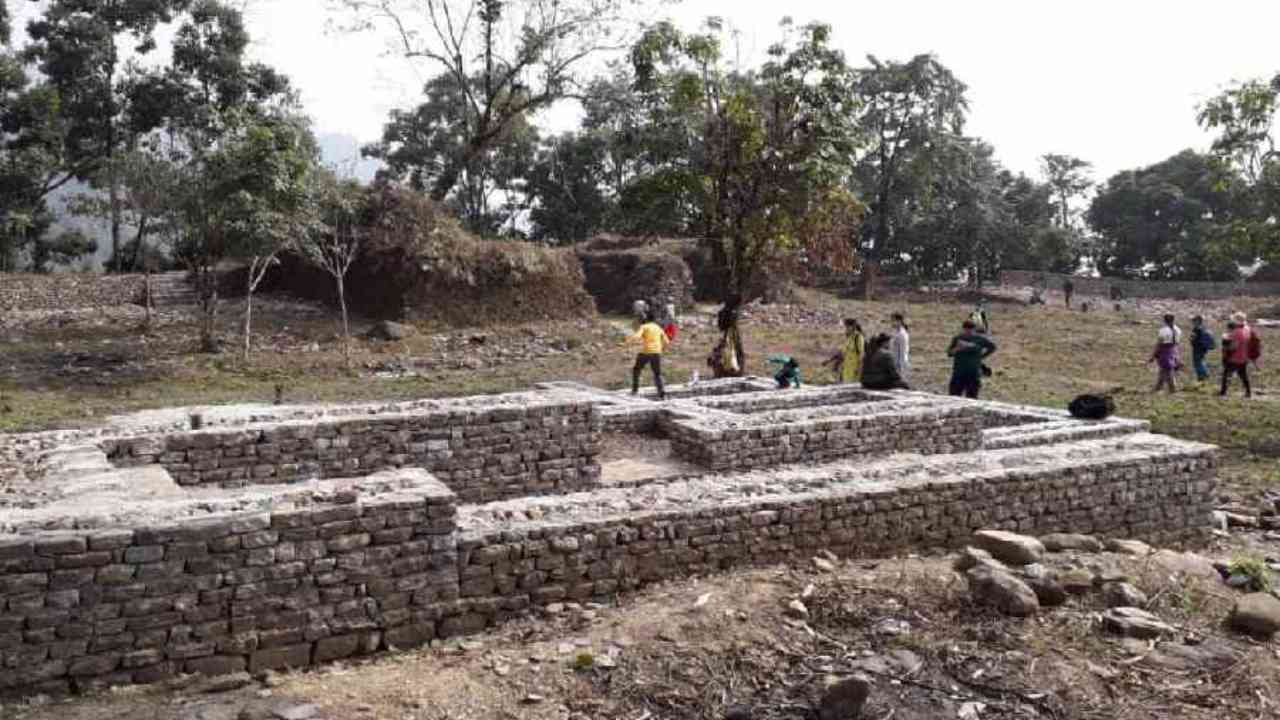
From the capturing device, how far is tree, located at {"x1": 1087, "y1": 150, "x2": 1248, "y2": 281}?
46.6 metres

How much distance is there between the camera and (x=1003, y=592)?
18.2ft

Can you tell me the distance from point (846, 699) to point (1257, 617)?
286cm

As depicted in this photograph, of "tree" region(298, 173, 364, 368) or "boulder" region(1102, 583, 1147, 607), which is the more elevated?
"tree" region(298, 173, 364, 368)

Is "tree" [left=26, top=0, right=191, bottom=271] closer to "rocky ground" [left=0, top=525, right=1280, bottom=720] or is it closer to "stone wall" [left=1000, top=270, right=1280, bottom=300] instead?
"rocky ground" [left=0, top=525, right=1280, bottom=720]

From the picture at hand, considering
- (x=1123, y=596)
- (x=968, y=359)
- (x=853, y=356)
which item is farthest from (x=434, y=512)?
(x=853, y=356)

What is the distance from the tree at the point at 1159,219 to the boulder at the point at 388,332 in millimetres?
40118

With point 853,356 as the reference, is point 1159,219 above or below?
above

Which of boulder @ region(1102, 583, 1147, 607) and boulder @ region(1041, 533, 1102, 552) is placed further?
boulder @ region(1041, 533, 1102, 552)

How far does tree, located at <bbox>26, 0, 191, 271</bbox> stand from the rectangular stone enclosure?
24.9m

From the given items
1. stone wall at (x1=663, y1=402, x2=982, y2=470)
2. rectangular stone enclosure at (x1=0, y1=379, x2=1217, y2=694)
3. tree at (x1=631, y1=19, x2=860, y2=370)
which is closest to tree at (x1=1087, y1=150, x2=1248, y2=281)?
tree at (x1=631, y1=19, x2=860, y2=370)

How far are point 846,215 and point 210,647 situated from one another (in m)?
13.7

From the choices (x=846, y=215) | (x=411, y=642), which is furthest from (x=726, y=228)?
(x=411, y=642)

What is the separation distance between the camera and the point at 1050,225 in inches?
1941

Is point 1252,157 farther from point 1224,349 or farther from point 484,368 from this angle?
point 484,368
